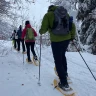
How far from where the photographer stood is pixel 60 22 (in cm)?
439

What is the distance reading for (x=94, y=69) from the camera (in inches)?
294

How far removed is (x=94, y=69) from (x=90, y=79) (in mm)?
1845

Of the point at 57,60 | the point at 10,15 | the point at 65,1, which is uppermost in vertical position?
the point at 65,1

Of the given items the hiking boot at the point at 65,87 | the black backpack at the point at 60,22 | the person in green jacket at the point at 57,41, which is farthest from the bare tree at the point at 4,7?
the hiking boot at the point at 65,87

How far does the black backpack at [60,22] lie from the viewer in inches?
172

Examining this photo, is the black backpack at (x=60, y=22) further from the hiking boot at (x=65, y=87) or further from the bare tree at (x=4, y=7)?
the bare tree at (x=4, y=7)

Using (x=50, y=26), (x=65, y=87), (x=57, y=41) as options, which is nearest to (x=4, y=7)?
(x=50, y=26)

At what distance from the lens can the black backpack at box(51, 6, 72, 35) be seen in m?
4.37

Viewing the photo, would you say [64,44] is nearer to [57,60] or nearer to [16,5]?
[57,60]

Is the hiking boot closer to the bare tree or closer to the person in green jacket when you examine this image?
the person in green jacket

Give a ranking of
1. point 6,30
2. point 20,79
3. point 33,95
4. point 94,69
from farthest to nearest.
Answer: point 6,30
point 94,69
point 20,79
point 33,95

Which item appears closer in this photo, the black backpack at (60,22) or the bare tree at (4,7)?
the black backpack at (60,22)

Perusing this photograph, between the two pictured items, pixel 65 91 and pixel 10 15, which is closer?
pixel 65 91

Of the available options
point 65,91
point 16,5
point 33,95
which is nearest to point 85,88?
point 65,91
